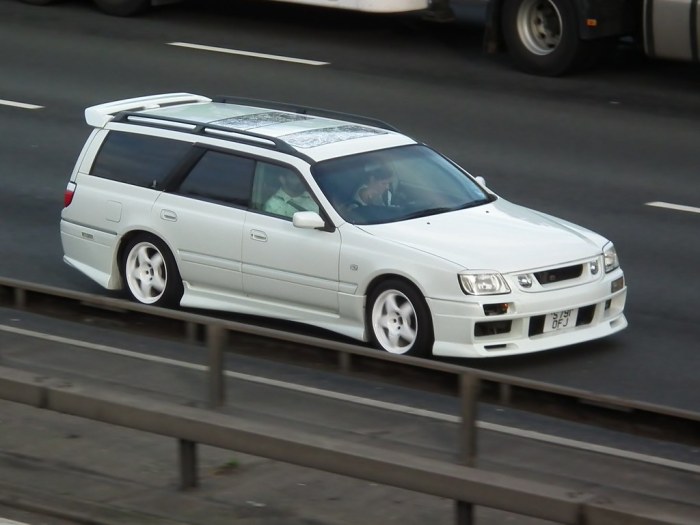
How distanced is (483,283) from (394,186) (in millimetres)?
A: 1381

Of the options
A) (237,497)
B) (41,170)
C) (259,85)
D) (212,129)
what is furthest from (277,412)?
(259,85)

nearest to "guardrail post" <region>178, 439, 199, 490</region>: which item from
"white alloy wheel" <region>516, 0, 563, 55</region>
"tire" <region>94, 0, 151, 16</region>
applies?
"white alloy wheel" <region>516, 0, 563, 55</region>

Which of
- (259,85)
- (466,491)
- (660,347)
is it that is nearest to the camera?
A: (466,491)

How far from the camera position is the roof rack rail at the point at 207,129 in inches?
438

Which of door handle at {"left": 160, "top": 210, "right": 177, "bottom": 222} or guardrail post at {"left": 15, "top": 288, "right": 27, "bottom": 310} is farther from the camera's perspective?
door handle at {"left": 160, "top": 210, "right": 177, "bottom": 222}

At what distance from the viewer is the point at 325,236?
10.6 metres

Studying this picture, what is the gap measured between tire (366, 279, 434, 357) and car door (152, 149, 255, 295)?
1252 millimetres

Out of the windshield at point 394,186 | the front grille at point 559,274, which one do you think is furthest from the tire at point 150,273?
the front grille at point 559,274

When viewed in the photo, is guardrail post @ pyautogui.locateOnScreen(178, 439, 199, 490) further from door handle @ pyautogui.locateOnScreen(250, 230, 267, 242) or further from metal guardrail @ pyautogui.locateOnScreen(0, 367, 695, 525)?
door handle @ pyautogui.locateOnScreen(250, 230, 267, 242)

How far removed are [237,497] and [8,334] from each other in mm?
1296

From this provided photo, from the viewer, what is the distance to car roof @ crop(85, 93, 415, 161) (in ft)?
36.8

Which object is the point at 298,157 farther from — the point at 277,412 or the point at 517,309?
the point at 277,412

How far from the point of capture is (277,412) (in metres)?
6.37

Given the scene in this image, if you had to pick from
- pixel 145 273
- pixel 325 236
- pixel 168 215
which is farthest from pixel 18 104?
pixel 325 236
